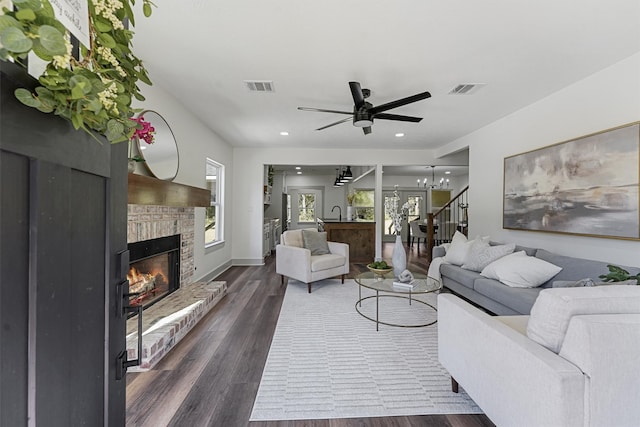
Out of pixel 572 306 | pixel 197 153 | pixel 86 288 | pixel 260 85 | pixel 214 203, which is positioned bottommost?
pixel 572 306

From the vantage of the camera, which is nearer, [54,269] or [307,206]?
[54,269]

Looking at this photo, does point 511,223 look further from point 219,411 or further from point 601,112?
point 219,411

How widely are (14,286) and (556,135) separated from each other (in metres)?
4.28

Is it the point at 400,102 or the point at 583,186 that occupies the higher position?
the point at 400,102

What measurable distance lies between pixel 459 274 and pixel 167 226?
3519 millimetres

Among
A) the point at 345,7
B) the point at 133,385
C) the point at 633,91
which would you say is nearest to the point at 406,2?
the point at 345,7

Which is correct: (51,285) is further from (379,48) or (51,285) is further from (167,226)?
(167,226)

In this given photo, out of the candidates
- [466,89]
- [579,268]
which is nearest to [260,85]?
[466,89]

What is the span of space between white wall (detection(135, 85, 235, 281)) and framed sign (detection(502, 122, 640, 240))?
14.2 ft

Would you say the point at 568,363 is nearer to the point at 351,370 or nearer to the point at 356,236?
the point at 351,370

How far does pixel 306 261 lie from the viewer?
158 inches

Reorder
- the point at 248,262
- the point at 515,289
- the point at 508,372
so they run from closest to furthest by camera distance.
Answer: the point at 508,372
the point at 515,289
the point at 248,262

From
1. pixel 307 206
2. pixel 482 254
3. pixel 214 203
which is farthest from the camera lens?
pixel 307 206

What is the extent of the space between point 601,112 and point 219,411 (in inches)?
159
